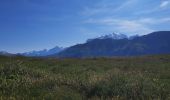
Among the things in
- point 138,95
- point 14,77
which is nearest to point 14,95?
point 14,77

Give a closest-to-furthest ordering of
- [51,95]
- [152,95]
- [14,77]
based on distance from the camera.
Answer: [51,95]
[152,95]
[14,77]

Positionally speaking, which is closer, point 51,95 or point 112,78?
point 51,95

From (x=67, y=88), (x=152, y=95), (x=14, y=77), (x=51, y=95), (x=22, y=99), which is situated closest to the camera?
(x=22, y=99)

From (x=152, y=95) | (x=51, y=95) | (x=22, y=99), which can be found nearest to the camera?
(x=22, y=99)

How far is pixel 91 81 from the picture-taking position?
50.3 ft

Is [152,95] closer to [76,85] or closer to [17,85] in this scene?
[76,85]

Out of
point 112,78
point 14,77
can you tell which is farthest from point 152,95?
point 14,77

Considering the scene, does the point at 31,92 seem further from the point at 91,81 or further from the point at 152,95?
the point at 152,95

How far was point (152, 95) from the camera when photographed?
13.2 meters

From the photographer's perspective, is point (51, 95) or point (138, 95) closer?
point (51, 95)

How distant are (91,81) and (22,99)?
4.82 m

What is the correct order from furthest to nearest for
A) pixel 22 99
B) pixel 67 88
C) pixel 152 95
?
pixel 67 88, pixel 152 95, pixel 22 99

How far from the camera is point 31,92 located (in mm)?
12617

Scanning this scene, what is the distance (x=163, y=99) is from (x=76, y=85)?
4182 millimetres
